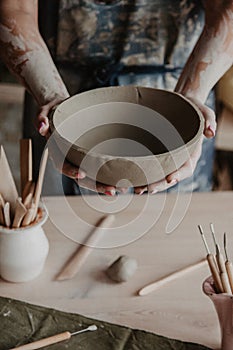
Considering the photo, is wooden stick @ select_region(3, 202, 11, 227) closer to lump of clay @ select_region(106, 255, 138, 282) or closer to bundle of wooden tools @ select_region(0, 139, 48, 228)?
bundle of wooden tools @ select_region(0, 139, 48, 228)

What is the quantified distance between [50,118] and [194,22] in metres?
0.58

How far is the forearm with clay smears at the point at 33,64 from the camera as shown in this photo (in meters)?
1.21

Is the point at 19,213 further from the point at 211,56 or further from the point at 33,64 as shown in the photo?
the point at 211,56

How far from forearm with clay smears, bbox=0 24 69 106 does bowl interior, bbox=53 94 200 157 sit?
13cm

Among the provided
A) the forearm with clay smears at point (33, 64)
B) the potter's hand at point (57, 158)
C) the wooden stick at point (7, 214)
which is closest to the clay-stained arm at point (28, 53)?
the forearm with clay smears at point (33, 64)

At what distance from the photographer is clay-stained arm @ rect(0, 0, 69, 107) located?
1.21m

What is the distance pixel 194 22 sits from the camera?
1470mm

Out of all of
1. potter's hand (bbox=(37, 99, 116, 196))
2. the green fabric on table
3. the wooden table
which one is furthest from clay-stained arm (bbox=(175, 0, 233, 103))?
the green fabric on table

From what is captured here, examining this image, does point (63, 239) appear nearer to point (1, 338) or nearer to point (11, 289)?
point (11, 289)

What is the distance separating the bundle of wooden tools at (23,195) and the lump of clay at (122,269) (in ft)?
0.52

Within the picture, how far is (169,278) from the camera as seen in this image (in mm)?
1150

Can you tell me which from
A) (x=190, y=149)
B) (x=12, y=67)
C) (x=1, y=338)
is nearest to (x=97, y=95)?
(x=190, y=149)

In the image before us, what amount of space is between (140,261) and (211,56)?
0.43m

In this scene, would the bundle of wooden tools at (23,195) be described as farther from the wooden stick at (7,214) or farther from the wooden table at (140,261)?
the wooden table at (140,261)
